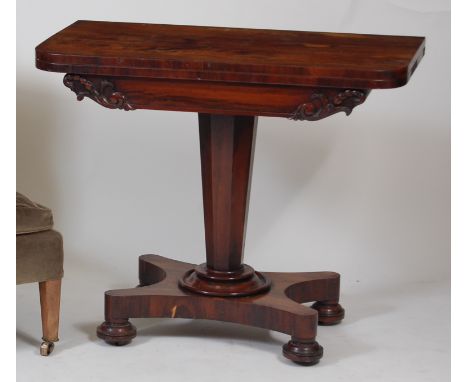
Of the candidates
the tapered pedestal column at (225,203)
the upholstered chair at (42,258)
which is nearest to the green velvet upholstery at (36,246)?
the upholstered chair at (42,258)

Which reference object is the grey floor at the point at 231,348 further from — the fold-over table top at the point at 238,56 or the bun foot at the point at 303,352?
the fold-over table top at the point at 238,56

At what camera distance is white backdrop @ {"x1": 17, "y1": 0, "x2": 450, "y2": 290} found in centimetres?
529

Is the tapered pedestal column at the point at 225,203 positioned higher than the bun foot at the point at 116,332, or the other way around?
the tapered pedestal column at the point at 225,203

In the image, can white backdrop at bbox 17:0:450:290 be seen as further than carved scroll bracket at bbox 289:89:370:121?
Yes

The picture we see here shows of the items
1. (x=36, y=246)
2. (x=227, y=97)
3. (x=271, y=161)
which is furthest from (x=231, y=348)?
(x=271, y=161)

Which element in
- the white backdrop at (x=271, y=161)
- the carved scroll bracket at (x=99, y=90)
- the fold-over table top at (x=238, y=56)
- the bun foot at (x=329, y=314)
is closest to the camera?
the fold-over table top at (x=238, y=56)

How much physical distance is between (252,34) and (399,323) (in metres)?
1.10

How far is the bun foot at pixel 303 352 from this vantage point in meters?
4.07

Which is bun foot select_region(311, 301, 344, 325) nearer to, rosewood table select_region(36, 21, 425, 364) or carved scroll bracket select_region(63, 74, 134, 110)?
rosewood table select_region(36, 21, 425, 364)

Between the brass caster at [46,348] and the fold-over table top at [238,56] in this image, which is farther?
the brass caster at [46,348]

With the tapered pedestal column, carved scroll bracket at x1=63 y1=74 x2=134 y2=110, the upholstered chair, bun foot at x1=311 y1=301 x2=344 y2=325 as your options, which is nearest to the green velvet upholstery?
the upholstered chair

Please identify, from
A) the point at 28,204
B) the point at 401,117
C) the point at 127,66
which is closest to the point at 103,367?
the point at 28,204

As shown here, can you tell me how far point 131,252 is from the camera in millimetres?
5234

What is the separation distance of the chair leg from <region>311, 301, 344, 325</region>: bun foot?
0.93 m
